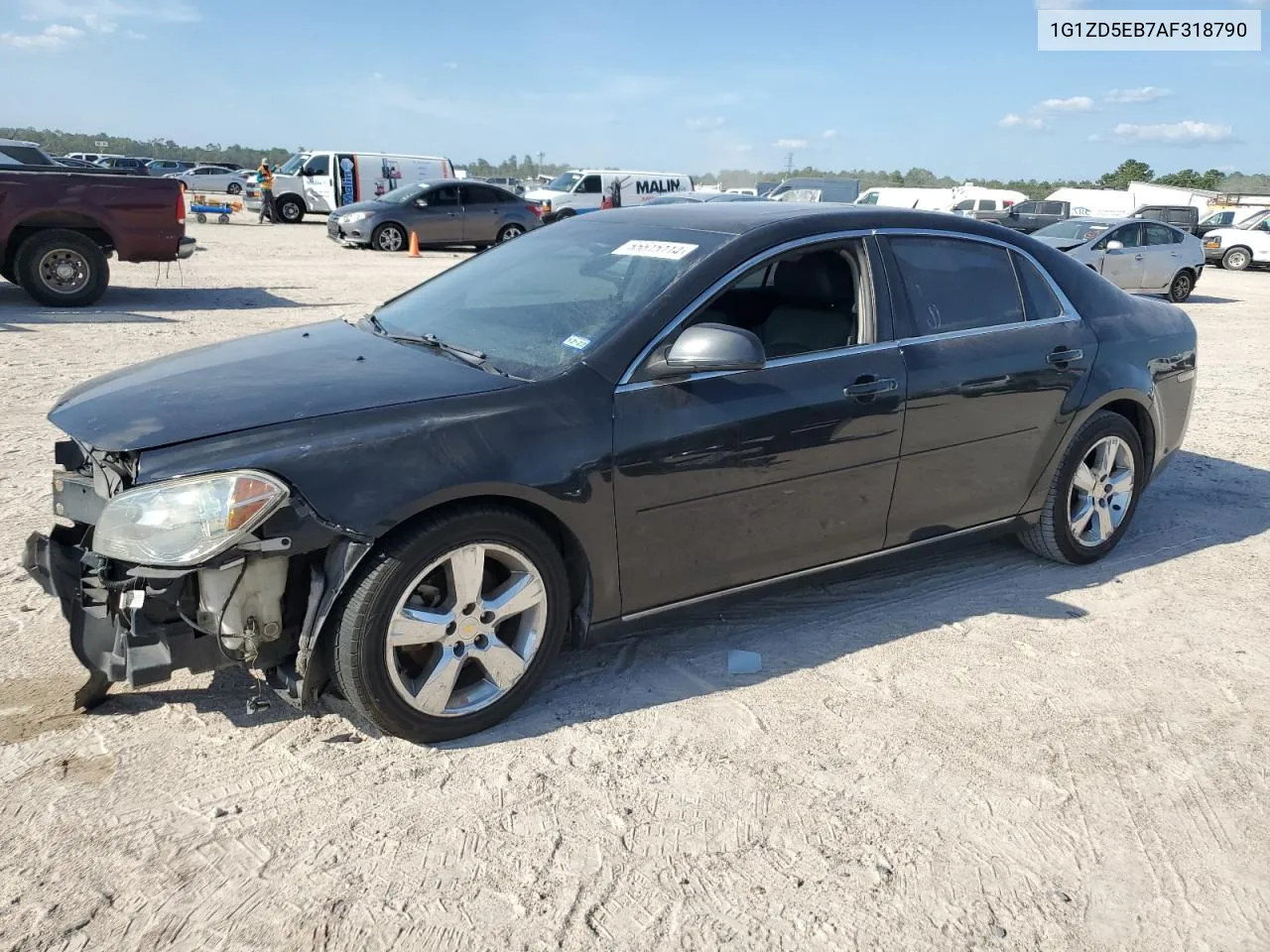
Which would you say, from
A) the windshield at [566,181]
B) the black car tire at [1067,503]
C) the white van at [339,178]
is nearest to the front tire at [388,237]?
the white van at [339,178]

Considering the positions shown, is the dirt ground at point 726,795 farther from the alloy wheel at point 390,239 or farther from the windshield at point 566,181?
the windshield at point 566,181

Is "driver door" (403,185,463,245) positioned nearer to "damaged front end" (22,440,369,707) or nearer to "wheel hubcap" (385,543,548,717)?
"damaged front end" (22,440,369,707)

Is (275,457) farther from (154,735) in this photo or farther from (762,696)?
(762,696)

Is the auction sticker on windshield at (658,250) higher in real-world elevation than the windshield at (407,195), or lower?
lower

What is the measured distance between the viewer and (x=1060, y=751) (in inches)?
136

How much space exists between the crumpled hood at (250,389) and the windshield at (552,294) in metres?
0.21

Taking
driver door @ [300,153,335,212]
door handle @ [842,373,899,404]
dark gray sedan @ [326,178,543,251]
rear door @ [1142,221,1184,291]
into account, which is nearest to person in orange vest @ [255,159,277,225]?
driver door @ [300,153,335,212]

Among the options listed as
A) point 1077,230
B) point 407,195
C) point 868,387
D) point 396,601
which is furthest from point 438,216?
point 396,601

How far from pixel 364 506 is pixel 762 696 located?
159cm

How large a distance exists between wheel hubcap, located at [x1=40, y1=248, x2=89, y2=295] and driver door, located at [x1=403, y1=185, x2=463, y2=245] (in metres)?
11.2

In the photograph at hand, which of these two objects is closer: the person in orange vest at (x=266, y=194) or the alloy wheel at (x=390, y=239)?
the alloy wheel at (x=390, y=239)

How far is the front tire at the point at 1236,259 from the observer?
2841 cm

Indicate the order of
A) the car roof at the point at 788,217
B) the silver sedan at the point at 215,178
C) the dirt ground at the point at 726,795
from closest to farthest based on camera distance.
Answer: the dirt ground at the point at 726,795 → the car roof at the point at 788,217 → the silver sedan at the point at 215,178

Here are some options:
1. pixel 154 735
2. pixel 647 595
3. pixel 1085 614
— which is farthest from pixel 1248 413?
pixel 154 735
